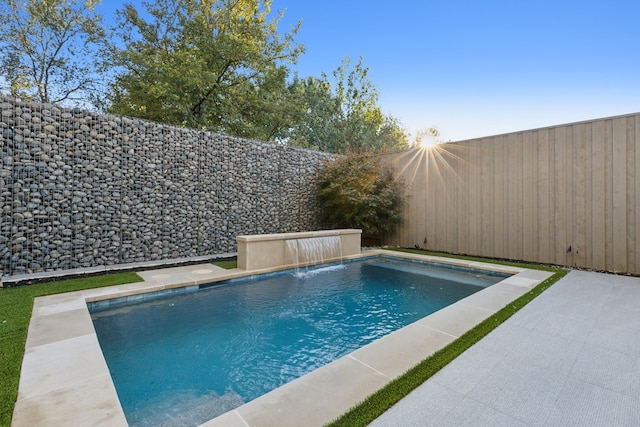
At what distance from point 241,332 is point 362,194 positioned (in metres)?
6.64

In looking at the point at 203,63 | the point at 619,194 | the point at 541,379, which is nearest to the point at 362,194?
the point at 619,194

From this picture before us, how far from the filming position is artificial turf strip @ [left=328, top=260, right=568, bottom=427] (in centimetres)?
188

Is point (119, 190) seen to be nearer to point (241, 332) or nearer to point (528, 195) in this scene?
point (241, 332)

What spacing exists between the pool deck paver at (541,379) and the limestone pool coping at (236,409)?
1.03ft

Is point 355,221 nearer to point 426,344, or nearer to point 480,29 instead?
point 480,29

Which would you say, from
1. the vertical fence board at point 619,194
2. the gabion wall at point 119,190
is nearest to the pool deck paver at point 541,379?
the vertical fence board at point 619,194

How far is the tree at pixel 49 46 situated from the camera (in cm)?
1141

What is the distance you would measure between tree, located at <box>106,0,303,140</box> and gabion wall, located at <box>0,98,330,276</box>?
607cm

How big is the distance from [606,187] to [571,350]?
555cm

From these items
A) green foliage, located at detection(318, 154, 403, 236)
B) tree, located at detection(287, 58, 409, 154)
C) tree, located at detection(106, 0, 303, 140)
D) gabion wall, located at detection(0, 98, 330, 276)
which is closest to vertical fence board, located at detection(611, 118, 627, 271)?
green foliage, located at detection(318, 154, 403, 236)

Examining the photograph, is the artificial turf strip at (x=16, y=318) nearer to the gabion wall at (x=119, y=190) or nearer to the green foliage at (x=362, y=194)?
the gabion wall at (x=119, y=190)

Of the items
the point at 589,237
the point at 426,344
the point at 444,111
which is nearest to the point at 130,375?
the point at 426,344

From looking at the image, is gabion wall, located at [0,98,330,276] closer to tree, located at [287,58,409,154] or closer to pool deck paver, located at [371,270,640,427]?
pool deck paver, located at [371,270,640,427]

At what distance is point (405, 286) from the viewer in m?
5.84
